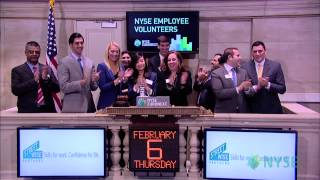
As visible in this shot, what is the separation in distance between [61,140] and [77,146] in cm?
13

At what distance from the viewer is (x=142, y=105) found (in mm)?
3445

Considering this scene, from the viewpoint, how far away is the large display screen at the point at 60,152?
3373mm

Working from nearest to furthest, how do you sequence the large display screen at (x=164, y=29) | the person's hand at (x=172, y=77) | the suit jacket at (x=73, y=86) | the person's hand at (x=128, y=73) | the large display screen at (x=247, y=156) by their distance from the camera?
1. the large display screen at (x=247, y=156)
2. the suit jacket at (x=73, y=86)
3. the person's hand at (x=128, y=73)
4. the person's hand at (x=172, y=77)
5. the large display screen at (x=164, y=29)

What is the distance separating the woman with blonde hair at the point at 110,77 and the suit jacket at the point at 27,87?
59 centimetres

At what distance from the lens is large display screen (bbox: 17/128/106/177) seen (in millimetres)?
3373

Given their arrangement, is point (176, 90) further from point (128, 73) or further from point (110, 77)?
point (110, 77)

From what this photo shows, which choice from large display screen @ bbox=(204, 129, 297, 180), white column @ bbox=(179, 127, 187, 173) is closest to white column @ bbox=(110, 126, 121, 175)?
white column @ bbox=(179, 127, 187, 173)

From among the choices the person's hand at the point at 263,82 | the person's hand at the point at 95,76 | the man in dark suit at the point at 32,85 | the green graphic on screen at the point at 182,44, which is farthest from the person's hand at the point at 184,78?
the green graphic on screen at the point at 182,44

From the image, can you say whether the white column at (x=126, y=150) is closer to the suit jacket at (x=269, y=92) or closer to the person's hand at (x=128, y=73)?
the person's hand at (x=128, y=73)

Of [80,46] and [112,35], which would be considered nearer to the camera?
[80,46]

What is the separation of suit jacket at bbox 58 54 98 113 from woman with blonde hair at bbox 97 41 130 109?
192 mm

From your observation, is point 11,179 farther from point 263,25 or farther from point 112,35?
point 263,25

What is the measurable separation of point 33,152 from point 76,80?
1.02 meters

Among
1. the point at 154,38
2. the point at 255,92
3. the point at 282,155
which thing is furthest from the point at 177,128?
the point at 154,38
